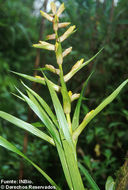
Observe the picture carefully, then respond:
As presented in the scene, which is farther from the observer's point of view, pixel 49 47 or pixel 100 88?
pixel 100 88

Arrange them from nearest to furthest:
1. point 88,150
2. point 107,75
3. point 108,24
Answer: point 88,150 → point 108,24 → point 107,75

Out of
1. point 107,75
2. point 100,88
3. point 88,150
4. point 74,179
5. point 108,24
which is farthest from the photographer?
point 100,88

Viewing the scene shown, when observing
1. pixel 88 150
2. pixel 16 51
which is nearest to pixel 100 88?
pixel 88 150

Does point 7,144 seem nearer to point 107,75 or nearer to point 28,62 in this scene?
point 107,75

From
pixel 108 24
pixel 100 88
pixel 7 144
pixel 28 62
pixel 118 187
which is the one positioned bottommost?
pixel 118 187

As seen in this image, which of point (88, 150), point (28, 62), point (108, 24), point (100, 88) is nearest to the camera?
point (88, 150)

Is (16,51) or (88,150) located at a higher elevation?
(16,51)

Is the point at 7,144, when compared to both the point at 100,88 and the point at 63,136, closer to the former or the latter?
the point at 63,136

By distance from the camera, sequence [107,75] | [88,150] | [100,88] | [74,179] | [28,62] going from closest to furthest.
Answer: [74,179] < [88,150] < [107,75] < [100,88] < [28,62]

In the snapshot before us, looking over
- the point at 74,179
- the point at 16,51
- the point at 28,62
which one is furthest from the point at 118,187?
the point at 16,51
